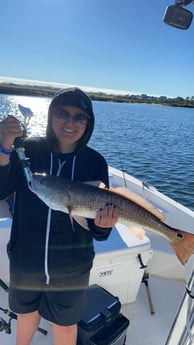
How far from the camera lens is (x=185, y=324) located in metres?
1.59

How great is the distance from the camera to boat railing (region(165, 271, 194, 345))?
5.12 ft

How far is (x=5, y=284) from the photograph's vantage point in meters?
2.60

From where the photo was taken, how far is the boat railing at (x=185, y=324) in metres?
1.56

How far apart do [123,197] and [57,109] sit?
62 centimetres

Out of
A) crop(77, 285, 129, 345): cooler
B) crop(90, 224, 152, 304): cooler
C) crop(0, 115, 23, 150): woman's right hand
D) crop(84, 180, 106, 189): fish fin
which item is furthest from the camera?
crop(90, 224, 152, 304): cooler

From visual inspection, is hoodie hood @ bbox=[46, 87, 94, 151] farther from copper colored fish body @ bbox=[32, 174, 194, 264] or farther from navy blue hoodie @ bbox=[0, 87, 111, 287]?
copper colored fish body @ bbox=[32, 174, 194, 264]

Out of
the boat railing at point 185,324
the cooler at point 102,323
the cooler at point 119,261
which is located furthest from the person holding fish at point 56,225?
the cooler at point 119,261

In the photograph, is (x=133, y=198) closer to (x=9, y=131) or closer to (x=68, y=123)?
(x=68, y=123)

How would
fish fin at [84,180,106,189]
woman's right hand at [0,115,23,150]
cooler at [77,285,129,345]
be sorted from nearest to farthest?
woman's right hand at [0,115,23,150]
fish fin at [84,180,106,189]
cooler at [77,285,129,345]

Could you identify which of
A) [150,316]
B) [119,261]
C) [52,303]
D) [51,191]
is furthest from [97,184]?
[150,316]

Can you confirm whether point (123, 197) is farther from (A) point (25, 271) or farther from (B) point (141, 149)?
(B) point (141, 149)

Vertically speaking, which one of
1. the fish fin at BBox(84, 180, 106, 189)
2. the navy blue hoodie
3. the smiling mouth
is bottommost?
the navy blue hoodie

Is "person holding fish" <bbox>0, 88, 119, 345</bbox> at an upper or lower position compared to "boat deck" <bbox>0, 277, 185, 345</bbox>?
upper

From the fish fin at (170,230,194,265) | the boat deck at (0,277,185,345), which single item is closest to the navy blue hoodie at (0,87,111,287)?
the fish fin at (170,230,194,265)
